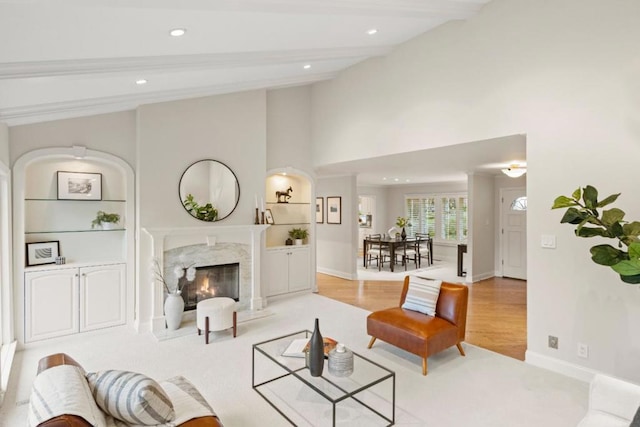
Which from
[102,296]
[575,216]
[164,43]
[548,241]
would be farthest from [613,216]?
[102,296]

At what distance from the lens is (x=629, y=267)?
2.37 m

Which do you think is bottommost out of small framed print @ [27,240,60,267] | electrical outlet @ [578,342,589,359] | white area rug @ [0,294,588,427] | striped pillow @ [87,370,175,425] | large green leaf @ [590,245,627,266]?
white area rug @ [0,294,588,427]

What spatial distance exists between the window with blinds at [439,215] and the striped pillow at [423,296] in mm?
6962

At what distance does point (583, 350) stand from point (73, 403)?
388 cm

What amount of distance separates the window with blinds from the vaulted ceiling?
6.77m

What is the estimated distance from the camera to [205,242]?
514 cm

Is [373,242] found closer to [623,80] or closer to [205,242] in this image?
[205,242]

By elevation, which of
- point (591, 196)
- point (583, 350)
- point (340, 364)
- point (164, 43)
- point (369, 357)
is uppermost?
point (164, 43)

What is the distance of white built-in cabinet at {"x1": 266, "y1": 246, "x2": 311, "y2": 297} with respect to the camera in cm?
618

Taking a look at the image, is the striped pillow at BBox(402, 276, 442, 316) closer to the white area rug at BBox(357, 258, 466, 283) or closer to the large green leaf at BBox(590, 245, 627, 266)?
the large green leaf at BBox(590, 245, 627, 266)

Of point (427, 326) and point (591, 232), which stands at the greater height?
point (591, 232)

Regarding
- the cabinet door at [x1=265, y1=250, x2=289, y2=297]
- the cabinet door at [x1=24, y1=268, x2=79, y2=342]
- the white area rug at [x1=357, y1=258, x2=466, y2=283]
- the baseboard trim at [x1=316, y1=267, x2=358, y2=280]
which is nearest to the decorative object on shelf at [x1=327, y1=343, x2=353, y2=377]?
the cabinet door at [x1=24, y1=268, x2=79, y2=342]

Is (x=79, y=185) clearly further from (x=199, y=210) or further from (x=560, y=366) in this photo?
(x=560, y=366)

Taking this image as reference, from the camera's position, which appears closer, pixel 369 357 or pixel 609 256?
pixel 609 256
